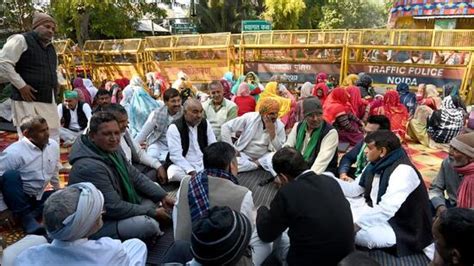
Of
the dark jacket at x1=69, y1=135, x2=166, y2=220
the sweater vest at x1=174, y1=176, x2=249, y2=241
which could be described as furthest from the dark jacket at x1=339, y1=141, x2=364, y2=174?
the dark jacket at x1=69, y1=135, x2=166, y2=220

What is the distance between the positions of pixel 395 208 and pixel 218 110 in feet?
10.4

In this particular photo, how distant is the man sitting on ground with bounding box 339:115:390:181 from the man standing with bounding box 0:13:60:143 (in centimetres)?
313

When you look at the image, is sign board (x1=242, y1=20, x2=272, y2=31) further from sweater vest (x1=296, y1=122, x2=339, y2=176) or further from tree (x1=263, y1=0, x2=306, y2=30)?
sweater vest (x1=296, y1=122, x2=339, y2=176)

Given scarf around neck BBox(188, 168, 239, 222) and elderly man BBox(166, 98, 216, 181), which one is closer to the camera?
scarf around neck BBox(188, 168, 239, 222)

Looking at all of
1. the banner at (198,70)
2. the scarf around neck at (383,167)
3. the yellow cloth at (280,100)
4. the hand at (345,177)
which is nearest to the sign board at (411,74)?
the banner at (198,70)

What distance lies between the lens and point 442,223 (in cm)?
145

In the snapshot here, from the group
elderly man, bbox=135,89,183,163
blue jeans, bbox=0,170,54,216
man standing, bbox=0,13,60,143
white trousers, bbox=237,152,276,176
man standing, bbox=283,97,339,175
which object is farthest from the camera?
elderly man, bbox=135,89,183,163

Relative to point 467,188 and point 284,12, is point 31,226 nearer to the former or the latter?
point 467,188

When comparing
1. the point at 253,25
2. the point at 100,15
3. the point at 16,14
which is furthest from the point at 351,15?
the point at 16,14

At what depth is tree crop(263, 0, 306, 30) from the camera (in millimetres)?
21125

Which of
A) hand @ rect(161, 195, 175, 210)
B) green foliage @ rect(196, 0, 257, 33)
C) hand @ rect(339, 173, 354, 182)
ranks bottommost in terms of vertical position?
hand @ rect(339, 173, 354, 182)

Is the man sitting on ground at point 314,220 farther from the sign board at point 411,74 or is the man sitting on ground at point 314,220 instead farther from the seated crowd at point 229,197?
the sign board at point 411,74

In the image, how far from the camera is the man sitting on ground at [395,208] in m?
2.38

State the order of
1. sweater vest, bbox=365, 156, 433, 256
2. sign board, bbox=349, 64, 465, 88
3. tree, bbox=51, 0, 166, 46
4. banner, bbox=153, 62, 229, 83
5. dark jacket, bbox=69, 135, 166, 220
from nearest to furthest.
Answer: dark jacket, bbox=69, 135, 166, 220 → sweater vest, bbox=365, 156, 433, 256 → sign board, bbox=349, 64, 465, 88 → banner, bbox=153, 62, 229, 83 → tree, bbox=51, 0, 166, 46
